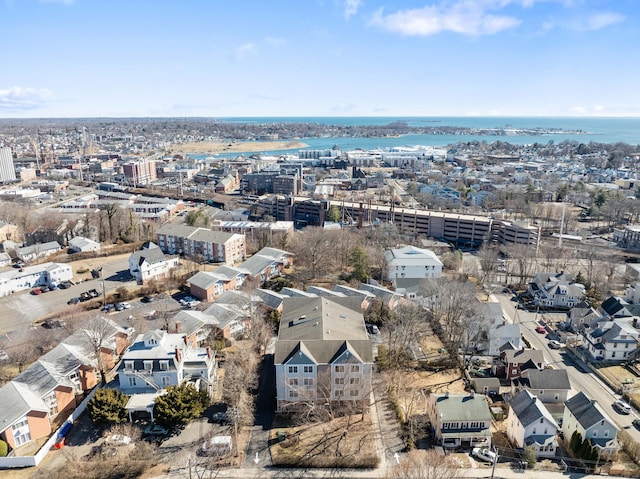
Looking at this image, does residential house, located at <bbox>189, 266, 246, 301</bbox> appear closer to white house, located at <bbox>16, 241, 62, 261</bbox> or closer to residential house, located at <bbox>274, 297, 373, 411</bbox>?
residential house, located at <bbox>274, 297, 373, 411</bbox>

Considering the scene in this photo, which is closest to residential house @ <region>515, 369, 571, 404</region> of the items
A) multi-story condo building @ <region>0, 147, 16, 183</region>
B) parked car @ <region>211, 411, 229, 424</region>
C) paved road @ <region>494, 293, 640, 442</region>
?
paved road @ <region>494, 293, 640, 442</region>

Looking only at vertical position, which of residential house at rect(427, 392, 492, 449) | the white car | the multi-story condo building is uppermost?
the multi-story condo building

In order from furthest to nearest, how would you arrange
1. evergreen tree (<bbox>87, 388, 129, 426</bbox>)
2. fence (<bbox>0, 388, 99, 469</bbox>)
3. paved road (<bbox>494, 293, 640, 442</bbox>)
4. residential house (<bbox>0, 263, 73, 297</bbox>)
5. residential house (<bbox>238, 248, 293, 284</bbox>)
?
residential house (<bbox>238, 248, 293, 284</bbox>), residential house (<bbox>0, 263, 73, 297</bbox>), paved road (<bbox>494, 293, 640, 442</bbox>), evergreen tree (<bbox>87, 388, 129, 426</bbox>), fence (<bbox>0, 388, 99, 469</bbox>)

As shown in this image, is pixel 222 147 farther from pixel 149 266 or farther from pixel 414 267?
pixel 414 267

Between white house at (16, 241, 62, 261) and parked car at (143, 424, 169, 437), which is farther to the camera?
white house at (16, 241, 62, 261)

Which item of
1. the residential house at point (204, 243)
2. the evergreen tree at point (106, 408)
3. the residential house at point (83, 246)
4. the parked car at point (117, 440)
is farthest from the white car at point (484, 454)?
the residential house at point (83, 246)

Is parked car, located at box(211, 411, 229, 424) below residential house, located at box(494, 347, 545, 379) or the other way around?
below
